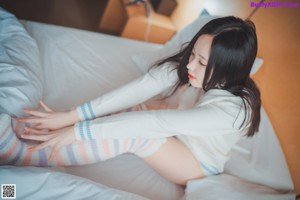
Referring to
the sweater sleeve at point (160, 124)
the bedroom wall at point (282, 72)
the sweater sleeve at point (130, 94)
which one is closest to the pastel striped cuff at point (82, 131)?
the sweater sleeve at point (160, 124)

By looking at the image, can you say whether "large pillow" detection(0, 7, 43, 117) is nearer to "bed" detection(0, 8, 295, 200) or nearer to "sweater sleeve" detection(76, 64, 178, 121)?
"bed" detection(0, 8, 295, 200)

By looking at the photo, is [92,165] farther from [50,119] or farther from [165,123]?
Result: [165,123]

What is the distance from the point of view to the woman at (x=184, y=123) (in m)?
0.72

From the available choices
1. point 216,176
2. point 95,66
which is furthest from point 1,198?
point 95,66

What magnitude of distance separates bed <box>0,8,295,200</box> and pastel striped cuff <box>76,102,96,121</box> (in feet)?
0.60

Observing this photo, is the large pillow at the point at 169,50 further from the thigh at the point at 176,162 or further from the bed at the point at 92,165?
the thigh at the point at 176,162

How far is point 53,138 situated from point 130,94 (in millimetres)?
345

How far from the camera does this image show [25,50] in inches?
38.9

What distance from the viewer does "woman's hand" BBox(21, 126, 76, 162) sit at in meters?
0.73

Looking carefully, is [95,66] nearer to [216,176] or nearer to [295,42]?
[216,176]

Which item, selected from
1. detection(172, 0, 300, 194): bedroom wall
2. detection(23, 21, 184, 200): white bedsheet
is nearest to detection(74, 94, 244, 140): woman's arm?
detection(23, 21, 184, 200): white bedsheet

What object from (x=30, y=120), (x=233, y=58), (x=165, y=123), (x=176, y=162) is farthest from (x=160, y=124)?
(x=30, y=120)

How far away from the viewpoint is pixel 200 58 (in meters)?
0.76

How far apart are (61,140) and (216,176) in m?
0.62
